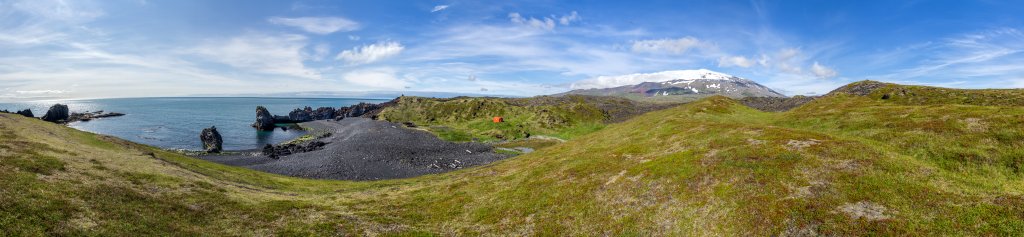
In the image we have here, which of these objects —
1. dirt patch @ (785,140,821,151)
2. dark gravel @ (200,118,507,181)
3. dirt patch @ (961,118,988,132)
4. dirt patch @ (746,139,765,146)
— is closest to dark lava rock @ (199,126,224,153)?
dark gravel @ (200,118,507,181)

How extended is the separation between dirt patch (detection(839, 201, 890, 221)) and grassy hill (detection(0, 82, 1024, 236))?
0.49ft

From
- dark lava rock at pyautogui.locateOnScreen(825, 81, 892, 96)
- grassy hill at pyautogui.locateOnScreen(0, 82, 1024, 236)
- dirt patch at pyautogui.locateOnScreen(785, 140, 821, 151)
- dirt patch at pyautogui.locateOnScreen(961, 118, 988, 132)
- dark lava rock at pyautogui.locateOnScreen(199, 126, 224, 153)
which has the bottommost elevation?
dark lava rock at pyautogui.locateOnScreen(199, 126, 224, 153)

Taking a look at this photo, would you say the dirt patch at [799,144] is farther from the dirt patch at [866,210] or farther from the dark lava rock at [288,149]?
the dark lava rock at [288,149]

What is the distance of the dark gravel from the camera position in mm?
85625

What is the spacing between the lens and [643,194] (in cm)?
3778

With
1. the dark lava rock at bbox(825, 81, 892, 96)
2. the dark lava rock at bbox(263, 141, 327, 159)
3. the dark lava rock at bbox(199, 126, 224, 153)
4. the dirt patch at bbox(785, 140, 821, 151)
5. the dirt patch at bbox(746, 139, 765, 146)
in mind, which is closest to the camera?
the dirt patch at bbox(785, 140, 821, 151)

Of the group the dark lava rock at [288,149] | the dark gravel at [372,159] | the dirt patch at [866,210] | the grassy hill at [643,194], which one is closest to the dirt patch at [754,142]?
the grassy hill at [643,194]

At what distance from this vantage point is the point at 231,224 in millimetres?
32625

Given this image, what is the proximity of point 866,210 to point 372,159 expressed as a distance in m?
95.2

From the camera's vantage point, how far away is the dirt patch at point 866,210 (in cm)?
2519

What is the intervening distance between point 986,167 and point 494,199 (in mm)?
42566

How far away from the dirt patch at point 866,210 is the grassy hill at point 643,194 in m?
0.15

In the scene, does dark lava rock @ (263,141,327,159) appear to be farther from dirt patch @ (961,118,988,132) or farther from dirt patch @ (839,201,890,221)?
dirt patch @ (961,118,988,132)

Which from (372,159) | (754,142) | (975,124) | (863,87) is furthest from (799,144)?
(863,87)
